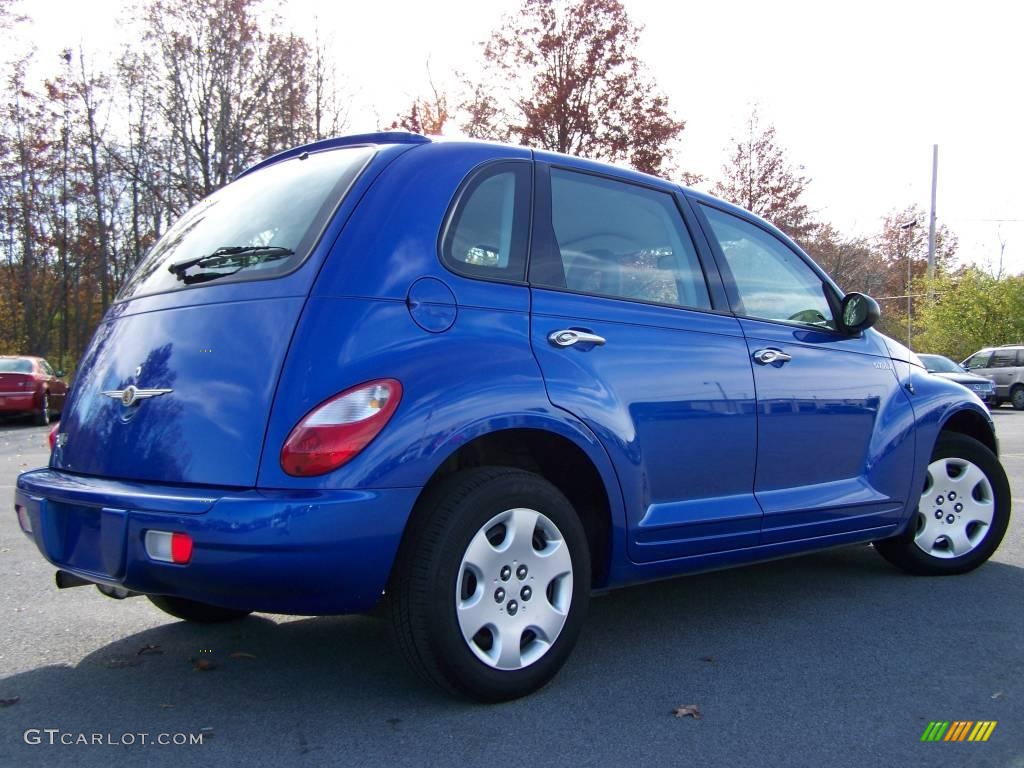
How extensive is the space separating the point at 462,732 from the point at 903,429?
273cm

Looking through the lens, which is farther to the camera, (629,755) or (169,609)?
(169,609)

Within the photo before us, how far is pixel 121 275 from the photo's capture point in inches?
1341

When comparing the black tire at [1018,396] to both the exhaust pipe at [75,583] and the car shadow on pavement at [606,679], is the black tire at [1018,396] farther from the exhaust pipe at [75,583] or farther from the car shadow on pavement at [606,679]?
the exhaust pipe at [75,583]

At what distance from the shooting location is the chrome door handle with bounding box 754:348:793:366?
373 centimetres

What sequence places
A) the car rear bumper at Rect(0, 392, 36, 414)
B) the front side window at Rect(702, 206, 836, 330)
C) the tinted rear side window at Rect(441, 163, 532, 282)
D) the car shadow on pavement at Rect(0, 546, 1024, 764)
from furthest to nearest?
1. the car rear bumper at Rect(0, 392, 36, 414)
2. the front side window at Rect(702, 206, 836, 330)
3. the tinted rear side window at Rect(441, 163, 532, 282)
4. the car shadow on pavement at Rect(0, 546, 1024, 764)

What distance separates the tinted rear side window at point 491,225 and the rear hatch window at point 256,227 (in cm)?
36

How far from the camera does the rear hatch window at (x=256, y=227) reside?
2.86 meters

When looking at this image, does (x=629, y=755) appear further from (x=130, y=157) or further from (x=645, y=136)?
(x=130, y=157)

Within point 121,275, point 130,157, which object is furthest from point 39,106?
point 121,275

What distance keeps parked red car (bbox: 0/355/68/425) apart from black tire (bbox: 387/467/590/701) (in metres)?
17.0

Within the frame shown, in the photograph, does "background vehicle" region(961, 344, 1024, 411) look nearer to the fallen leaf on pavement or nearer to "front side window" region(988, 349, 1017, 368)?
"front side window" region(988, 349, 1017, 368)

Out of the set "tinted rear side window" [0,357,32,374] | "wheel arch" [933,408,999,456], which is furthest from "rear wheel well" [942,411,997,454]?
"tinted rear side window" [0,357,32,374]

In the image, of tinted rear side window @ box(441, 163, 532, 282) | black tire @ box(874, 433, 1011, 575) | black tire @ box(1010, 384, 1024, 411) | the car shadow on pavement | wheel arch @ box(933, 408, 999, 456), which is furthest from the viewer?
black tire @ box(1010, 384, 1024, 411)

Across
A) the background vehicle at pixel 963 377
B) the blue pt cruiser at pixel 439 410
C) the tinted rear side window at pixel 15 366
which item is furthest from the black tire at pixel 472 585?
the background vehicle at pixel 963 377
